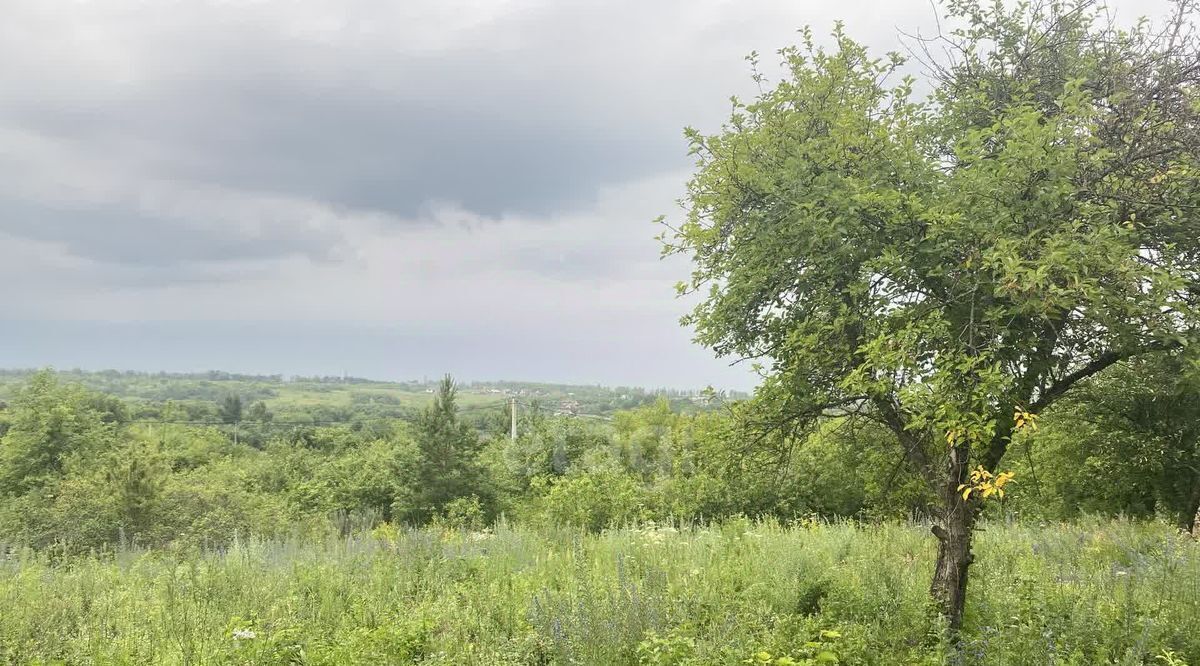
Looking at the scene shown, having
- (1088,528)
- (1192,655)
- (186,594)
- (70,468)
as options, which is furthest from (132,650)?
(70,468)

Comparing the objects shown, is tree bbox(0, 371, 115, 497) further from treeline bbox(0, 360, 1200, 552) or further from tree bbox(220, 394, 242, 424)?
tree bbox(220, 394, 242, 424)

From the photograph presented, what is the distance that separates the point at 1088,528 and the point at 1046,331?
700 cm

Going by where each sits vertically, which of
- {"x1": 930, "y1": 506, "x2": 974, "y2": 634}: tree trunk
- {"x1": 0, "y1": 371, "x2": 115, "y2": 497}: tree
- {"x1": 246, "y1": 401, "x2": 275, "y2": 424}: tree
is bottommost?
{"x1": 246, "y1": 401, "x2": 275, "y2": 424}: tree

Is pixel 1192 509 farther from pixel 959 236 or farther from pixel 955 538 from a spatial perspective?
pixel 959 236

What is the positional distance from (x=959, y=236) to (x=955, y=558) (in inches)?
101

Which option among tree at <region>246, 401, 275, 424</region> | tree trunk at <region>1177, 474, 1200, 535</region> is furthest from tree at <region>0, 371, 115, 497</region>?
tree at <region>246, 401, 275, 424</region>

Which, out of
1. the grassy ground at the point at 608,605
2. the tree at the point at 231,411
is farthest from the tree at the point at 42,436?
the tree at the point at 231,411

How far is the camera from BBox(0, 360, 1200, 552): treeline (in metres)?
6.05

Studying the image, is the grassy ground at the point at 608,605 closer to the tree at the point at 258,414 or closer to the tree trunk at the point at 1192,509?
the tree trunk at the point at 1192,509

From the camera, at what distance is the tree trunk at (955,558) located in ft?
15.2

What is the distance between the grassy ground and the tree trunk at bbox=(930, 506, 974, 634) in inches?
7.1

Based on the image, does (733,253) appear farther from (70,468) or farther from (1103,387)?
(70,468)

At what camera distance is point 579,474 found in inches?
856

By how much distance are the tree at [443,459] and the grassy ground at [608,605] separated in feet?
72.8
